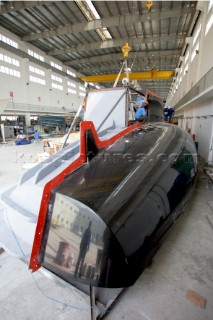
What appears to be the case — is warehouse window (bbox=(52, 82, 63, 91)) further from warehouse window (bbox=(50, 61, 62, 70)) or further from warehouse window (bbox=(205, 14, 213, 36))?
warehouse window (bbox=(205, 14, 213, 36))

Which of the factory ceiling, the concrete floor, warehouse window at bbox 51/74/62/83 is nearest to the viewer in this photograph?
the concrete floor

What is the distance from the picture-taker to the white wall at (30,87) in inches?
516

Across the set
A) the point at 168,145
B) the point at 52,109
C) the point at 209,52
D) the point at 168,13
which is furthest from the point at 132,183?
the point at 52,109

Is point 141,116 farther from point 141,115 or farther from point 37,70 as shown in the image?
point 37,70

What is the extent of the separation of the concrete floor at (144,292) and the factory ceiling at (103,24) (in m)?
6.43

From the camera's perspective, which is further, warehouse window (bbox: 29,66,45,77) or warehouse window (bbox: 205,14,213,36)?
warehouse window (bbox: 29,66,45,77)

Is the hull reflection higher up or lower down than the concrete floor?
higher up

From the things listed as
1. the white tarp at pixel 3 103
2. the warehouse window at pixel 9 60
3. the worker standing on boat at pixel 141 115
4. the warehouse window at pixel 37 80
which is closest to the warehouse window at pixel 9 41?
the warehouse window at pixel 9 60

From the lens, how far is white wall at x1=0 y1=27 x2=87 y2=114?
43.0 feet

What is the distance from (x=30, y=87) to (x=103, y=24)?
29.0ft

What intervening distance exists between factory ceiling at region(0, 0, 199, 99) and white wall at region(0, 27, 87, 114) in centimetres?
140

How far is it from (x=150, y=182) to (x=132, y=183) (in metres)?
0.15

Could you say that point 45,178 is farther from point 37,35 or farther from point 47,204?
point 37,35

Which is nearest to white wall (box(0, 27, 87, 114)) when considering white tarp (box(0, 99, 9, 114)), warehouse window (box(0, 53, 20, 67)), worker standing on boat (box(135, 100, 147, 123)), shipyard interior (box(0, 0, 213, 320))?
warehouse window (box(0, 53, 20, 67))
